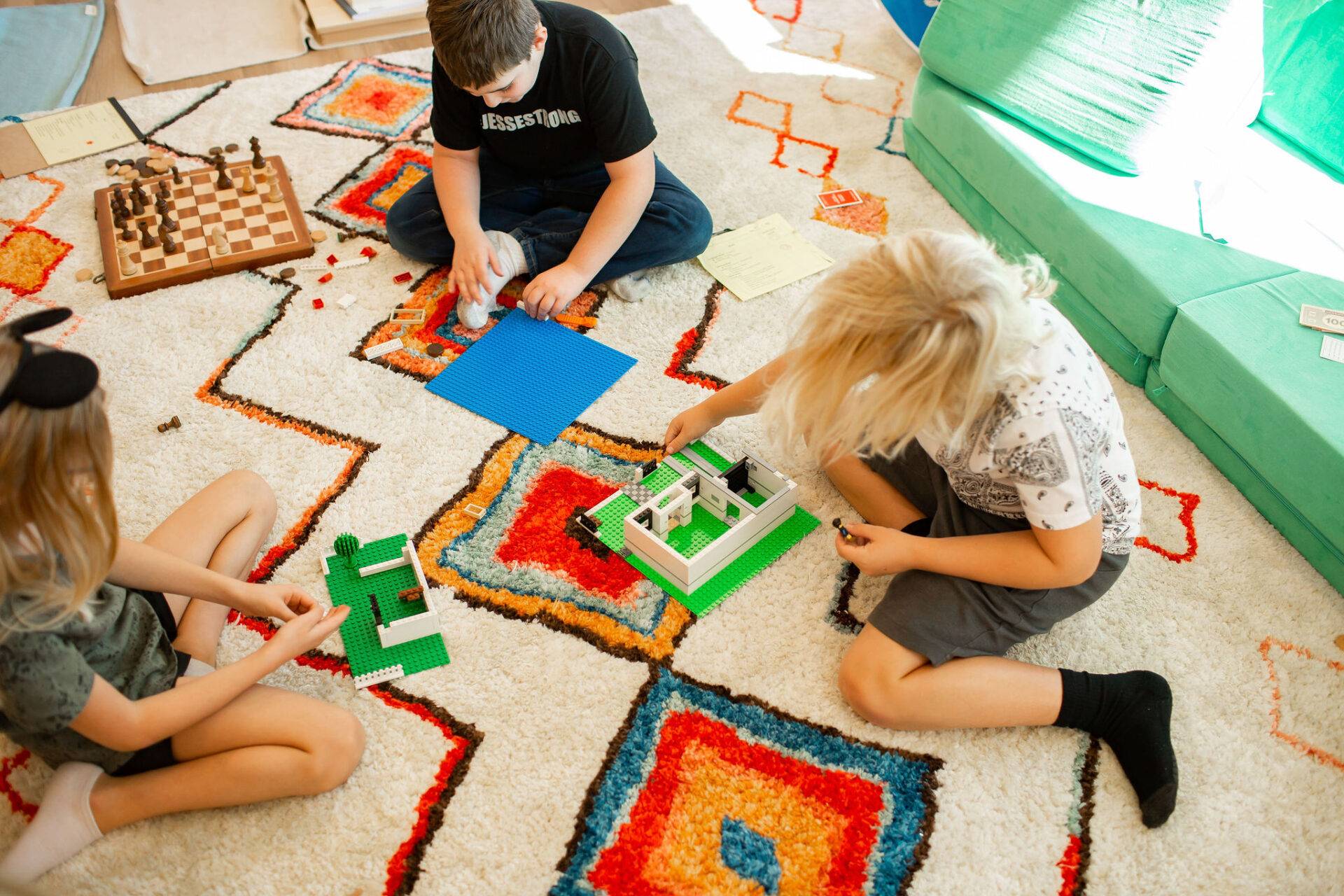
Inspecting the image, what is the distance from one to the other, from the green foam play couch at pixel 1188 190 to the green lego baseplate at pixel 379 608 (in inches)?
50.5

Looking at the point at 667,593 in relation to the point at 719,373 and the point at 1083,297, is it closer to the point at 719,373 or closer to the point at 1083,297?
the point at 719,373

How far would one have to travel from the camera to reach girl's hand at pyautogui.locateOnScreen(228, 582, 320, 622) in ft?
3.73

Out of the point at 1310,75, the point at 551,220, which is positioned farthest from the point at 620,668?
the point at 1310,75

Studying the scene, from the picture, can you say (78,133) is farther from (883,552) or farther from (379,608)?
(883,552)

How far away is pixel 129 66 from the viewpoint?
93.8 inches

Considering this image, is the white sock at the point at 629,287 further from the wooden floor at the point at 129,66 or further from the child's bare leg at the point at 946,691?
the wooden floor at the point at 129,66

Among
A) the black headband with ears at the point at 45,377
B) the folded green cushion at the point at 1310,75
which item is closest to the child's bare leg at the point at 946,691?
the black headband with ears at the point at 45,377

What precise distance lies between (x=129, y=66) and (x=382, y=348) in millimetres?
1371

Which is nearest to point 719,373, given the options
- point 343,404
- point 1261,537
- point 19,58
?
point 343,404

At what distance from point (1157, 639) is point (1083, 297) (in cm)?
69

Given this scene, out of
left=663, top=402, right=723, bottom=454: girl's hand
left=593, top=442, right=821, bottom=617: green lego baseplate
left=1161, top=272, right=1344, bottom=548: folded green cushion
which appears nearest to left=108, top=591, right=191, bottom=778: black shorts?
left=593, top=442, right=821, bottom=617: green lego baseplate

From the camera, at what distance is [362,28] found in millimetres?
2508

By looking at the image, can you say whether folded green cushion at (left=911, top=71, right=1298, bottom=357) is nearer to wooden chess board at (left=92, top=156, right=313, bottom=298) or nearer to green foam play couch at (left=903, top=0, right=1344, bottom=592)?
green foam play couch at (left=903, top=0, right=1344, bottom=592)

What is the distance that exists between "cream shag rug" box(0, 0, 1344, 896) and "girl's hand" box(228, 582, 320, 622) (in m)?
0.12
